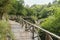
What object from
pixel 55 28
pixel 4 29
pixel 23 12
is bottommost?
pixel 23 12

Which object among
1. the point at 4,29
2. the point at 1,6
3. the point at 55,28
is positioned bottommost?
the point at 55,28

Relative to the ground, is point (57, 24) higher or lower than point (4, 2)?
lower

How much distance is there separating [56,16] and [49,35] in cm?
356

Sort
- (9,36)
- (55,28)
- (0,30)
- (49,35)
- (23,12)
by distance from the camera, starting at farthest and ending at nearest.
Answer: (23,12)
(55,28)
(9,36)
(49,35)
(0,30)

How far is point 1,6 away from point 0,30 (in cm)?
160

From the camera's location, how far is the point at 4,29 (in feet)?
18.4

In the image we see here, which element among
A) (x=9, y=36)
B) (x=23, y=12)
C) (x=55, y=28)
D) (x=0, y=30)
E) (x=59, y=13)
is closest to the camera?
(x=0, y=30)

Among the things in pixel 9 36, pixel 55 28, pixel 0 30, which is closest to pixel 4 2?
pixel 9 36

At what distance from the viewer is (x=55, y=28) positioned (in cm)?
873

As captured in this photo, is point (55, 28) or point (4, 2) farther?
point (55, 28)

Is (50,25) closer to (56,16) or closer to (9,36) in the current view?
(56,16)

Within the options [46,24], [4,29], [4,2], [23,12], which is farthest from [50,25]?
[23,12]

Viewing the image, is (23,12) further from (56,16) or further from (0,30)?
(0,30)

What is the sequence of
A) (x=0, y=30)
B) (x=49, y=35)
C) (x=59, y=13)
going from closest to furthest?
1. (x=0, y=30)
2. (x=49, y=35)
3. (x=59, y=13)
